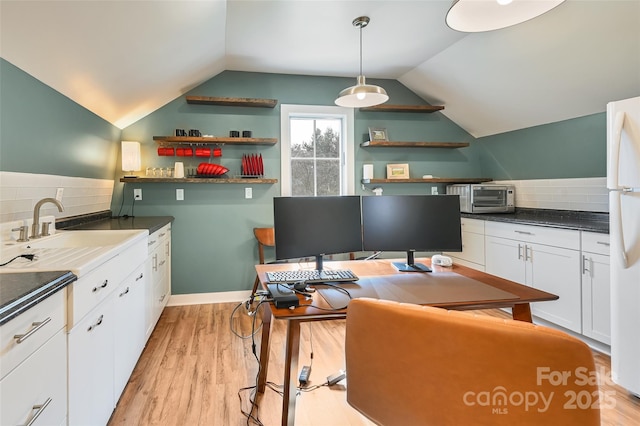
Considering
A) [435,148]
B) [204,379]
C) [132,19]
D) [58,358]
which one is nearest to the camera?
[58,358]

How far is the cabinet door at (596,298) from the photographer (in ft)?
7.80

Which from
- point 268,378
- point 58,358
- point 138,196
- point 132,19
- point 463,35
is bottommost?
point 268,378

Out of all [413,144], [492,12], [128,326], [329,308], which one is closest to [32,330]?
[329,308]

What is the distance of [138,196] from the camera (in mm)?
3512

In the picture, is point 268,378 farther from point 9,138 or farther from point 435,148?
point 435,148

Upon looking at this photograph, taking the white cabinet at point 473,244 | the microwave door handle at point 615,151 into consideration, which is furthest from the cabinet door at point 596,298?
the white cabinet at point 473,244

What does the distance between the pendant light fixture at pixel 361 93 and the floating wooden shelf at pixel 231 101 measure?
116 centimetres

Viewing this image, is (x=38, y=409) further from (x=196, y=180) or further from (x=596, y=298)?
(x=596, y=298)

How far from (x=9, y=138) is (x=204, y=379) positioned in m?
1.77

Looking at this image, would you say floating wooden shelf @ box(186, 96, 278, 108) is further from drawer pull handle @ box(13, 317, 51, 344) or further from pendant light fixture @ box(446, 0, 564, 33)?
drawer pull handle @ box(13, 317, 51, 344)

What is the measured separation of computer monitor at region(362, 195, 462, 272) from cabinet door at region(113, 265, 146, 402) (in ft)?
4.59

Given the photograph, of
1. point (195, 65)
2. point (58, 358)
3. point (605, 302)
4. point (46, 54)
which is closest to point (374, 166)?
point (195, 65)

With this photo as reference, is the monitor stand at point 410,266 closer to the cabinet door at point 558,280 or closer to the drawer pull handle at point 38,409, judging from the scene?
the cabinet door at point 558,280

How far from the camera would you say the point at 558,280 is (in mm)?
2730
